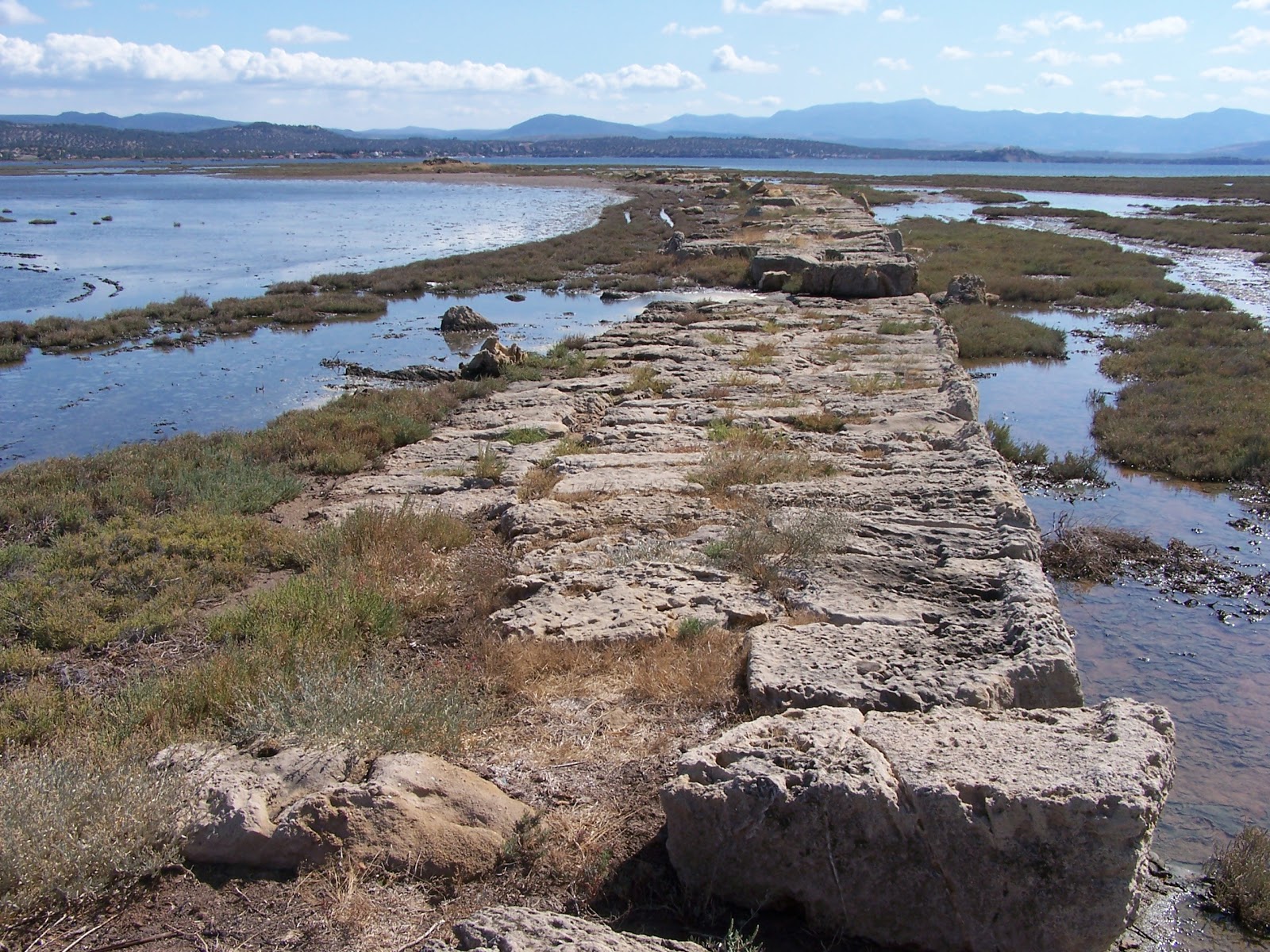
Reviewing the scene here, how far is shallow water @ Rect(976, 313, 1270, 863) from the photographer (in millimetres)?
5207

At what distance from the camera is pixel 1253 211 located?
1816 inches

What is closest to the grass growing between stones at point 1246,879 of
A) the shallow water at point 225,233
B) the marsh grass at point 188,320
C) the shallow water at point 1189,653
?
the shallow water at point 1189,653

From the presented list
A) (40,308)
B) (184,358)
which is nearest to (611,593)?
(184,358)

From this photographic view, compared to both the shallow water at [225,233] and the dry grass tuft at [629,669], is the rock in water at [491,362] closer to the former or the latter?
the dry grass tuft at [629,669]

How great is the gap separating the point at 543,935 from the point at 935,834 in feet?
4.63

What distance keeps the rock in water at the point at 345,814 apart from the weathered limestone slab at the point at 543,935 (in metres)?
0.55

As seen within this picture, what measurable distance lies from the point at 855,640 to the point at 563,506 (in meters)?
3.31

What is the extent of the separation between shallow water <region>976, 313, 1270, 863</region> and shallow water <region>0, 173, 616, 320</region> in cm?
2237

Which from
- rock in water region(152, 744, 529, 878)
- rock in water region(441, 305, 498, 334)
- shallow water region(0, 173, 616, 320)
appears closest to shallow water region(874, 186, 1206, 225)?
shallow water region(0, 173, 616, 320)

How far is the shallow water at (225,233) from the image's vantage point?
2611 cm

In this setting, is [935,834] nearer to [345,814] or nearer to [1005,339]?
[345,814]

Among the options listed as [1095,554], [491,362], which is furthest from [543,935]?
[491,362]

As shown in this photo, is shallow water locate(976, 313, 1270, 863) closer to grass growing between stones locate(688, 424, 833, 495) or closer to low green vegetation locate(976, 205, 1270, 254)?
grass growing between stones locate(688, 424, 833, 495)

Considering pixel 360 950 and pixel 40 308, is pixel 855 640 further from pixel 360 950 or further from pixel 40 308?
pixel 40 308
